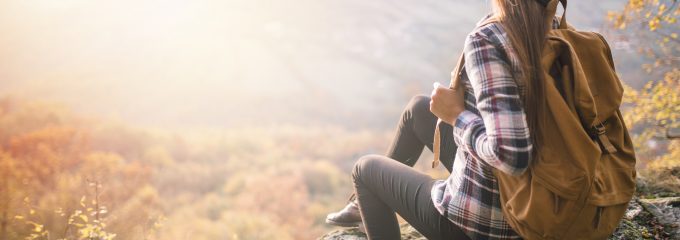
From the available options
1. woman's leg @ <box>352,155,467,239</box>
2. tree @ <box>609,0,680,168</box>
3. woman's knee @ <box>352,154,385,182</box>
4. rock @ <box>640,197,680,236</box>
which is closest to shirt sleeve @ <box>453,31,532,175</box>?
woman's leg @ <box>352,155,467,239</box>

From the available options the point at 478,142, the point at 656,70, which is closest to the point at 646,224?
the point at 478,142

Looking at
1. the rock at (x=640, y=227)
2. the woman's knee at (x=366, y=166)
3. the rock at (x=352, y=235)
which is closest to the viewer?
the woman's knee at (x=366, y=166)

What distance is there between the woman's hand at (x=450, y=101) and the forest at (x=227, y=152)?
7.03 ft

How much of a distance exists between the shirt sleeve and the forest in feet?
7.22

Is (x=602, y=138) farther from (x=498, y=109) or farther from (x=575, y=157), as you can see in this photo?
(x=498, y=109)

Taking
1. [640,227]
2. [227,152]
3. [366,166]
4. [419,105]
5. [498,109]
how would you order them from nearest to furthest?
[498,109] < [366,166] < [419,105] < [640,227] < [227,152]

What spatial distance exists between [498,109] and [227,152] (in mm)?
26221

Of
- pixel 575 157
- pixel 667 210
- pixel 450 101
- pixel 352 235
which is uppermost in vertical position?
pixel 450 101

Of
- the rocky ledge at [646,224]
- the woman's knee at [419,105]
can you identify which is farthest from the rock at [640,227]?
the woman's knee at [419,105]

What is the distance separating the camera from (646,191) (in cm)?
269

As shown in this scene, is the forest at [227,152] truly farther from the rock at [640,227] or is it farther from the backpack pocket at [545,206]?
the backpack pocket at [545,206]

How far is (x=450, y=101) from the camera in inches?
52.1

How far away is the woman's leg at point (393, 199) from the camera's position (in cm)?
146

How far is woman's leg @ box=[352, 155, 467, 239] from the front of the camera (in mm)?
1460
